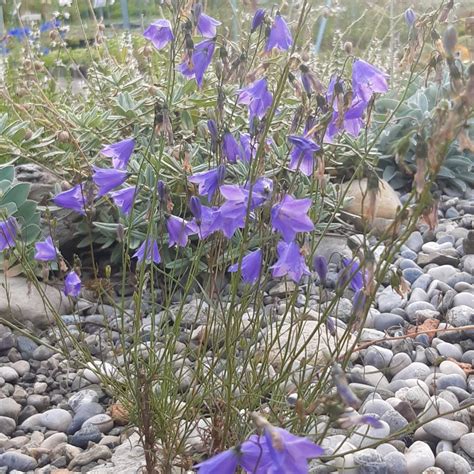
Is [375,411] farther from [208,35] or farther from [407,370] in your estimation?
[208,35]

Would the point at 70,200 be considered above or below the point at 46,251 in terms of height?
above

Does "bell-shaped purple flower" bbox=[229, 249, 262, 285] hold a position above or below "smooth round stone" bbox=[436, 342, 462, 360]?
above

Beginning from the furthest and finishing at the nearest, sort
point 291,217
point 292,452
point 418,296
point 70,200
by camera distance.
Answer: point 418,296 < point 70,200 < point 291,217 < point 292,452

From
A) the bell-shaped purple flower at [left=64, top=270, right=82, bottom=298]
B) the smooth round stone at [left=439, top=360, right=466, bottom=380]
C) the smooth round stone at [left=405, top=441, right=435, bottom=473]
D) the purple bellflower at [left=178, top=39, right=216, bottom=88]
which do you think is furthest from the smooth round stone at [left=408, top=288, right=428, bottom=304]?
the purple bellflower at [left=178, top=39, right=216, bottom=88]

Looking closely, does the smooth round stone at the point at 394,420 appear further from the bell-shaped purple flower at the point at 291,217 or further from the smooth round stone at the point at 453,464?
the bell-shaped purple flower at the point at 291,217

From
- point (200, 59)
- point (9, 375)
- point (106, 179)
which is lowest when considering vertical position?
point (9, 375)

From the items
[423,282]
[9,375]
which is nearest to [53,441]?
[9,375]

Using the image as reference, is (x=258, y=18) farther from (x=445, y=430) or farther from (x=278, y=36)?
(x=445, y=430)

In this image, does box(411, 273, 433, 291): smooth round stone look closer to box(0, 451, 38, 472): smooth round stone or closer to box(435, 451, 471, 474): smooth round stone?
box(435, 451, 471, 474): smooth round stone

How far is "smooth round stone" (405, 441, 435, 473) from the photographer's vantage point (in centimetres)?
185

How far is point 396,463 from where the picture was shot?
1.83 meters

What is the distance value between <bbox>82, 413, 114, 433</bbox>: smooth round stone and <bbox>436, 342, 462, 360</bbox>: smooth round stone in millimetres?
998

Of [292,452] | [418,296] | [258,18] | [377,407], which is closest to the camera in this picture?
[292,452]

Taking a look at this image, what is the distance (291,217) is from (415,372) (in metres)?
1.05
